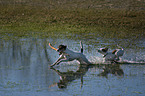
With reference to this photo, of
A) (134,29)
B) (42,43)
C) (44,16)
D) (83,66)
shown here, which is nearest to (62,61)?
(83,66)

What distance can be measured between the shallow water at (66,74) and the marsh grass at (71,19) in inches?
206

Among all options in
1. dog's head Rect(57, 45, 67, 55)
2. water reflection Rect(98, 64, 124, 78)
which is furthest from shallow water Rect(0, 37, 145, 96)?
dog's head Rect(57, 45, 67, 55)

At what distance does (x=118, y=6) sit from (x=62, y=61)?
752 inches

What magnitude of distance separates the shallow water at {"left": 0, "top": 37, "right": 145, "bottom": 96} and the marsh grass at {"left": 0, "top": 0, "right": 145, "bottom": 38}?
5.24 meters

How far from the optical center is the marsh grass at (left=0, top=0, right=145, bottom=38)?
21484 millimetres

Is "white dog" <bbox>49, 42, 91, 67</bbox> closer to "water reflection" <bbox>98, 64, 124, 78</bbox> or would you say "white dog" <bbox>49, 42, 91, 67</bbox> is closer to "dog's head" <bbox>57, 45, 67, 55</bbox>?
"dog's head" <bbox>57, 45, 67, 55</bbox>

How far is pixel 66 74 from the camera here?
1116cm

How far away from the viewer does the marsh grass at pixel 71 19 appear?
21484 millimetres

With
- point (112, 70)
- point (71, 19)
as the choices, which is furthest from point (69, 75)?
point (71, 19)

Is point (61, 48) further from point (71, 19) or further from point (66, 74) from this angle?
point (71, 19)

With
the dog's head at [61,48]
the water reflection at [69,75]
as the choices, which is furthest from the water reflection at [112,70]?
the dog's head at [61,48]

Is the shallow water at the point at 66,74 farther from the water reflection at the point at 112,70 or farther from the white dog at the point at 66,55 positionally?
the white dog at the point at 66,55

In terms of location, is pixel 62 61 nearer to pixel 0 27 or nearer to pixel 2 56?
pixel 2 56

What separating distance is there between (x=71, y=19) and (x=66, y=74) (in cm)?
1471
